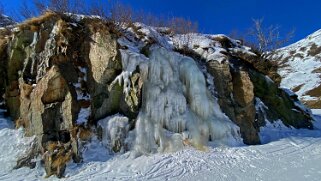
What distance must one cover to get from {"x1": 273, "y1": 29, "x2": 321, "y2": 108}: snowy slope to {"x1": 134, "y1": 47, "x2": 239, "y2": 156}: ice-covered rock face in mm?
28128

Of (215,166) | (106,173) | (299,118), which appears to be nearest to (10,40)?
(106,173)

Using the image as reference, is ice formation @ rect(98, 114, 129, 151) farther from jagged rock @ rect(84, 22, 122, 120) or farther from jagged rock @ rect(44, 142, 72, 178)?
jagged rock @ rect(44, 142, 72, 178)

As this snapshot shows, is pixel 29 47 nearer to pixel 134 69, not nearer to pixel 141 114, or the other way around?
pixel 134 69

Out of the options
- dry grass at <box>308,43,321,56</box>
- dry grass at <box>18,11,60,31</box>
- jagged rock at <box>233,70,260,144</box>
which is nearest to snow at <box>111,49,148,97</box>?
dry grass at <box>18,11,60,31</box>

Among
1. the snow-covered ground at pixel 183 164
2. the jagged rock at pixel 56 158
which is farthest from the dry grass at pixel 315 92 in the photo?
the jagged rock at pixel 56 158

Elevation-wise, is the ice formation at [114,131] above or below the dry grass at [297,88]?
below

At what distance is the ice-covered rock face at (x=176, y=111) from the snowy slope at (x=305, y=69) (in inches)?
1107

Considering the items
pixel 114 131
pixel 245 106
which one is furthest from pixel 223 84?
pixel 114 131

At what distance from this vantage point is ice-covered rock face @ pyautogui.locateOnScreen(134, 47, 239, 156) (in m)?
8.91

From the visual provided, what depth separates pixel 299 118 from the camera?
14812mm

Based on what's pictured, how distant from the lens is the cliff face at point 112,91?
870 cm

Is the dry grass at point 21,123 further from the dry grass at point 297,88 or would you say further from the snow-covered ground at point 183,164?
the dry grass at point 297,88

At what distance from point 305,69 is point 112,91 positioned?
67.5 meters

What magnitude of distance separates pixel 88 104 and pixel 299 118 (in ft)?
33.9
